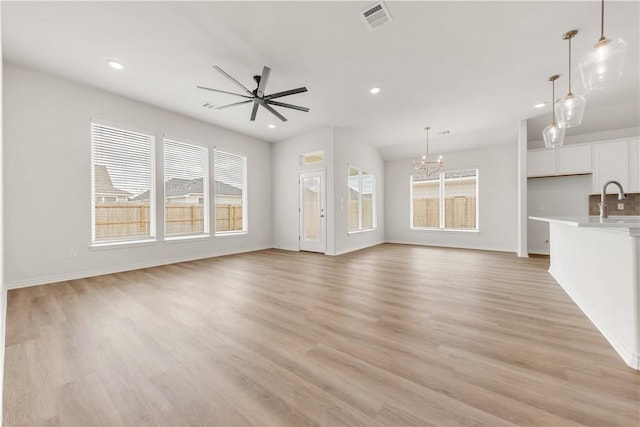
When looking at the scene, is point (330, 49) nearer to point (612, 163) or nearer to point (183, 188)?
point (183, 188)

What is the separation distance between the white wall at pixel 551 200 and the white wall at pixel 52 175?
8.87 metres

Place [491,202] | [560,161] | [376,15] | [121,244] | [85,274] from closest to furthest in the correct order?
[376,15]
[85,274]
[121,244]
[560,161]
[491,202]

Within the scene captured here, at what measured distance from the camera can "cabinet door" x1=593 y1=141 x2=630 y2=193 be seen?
→ 505cm

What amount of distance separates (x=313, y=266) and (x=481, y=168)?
222 inches

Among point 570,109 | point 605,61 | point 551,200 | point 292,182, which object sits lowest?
point 551,200

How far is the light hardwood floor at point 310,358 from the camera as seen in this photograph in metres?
1.29

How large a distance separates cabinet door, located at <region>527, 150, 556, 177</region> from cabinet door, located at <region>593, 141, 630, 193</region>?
0.68 metres

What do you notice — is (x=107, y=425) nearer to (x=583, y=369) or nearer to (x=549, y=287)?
(x=583, y=369)

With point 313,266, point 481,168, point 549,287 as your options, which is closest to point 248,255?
point 313,266

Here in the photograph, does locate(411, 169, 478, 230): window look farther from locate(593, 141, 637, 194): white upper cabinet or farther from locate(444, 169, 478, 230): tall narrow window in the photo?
locate(593, 141, 637, 194): white upper cabinet

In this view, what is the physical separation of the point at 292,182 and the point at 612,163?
7.19m

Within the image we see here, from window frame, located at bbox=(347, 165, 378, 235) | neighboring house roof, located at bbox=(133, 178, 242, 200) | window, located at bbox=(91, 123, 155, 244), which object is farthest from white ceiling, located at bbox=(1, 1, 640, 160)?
window frame, located at bbox=(347, 165, 378, 235)

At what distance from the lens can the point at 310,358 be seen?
5.74 feet

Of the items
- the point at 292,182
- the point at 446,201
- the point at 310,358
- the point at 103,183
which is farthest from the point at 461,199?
the point at 103,183
